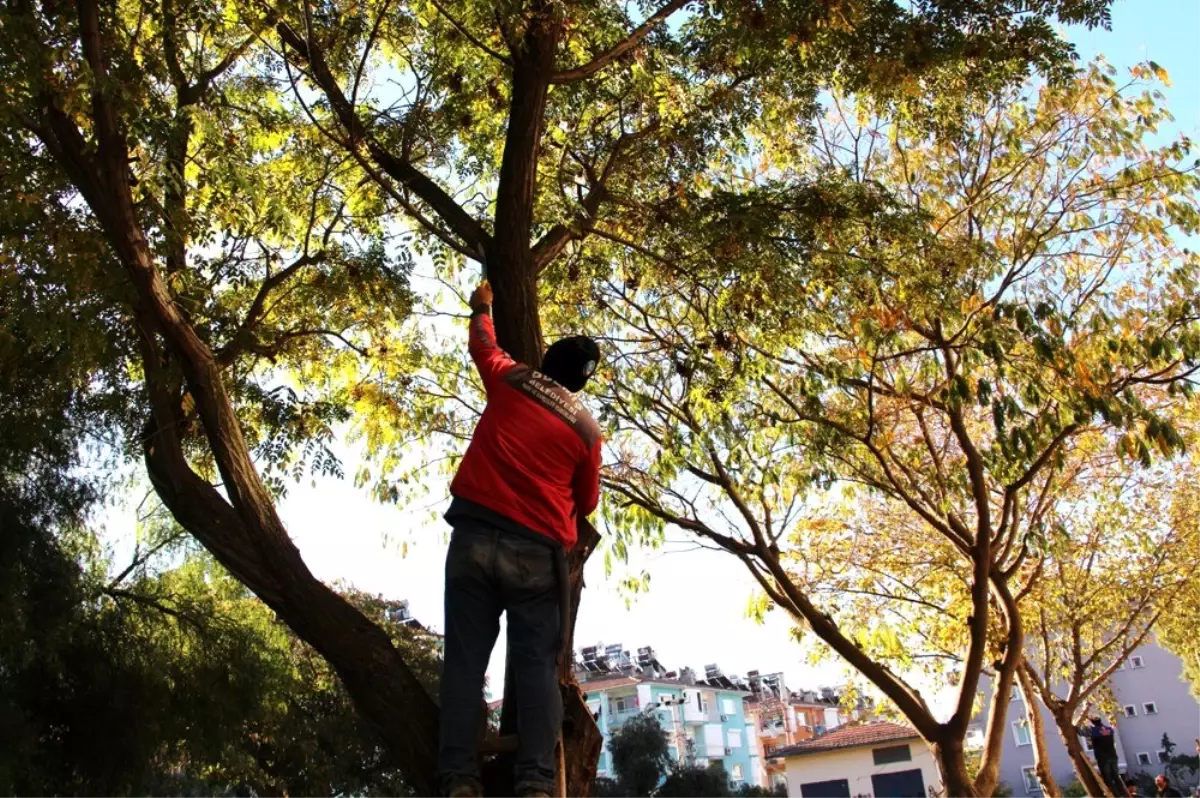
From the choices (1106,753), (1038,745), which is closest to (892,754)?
(1106,753)

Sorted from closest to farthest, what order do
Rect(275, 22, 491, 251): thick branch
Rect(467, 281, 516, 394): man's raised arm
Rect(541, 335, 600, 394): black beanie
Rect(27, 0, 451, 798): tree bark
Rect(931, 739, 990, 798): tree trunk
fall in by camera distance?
Rect(27, 0, 451, 798): tree bark → Rect(467, 281, 516, 394): man's raised arm → Rect(541, 335, 600, 394): black beanie → Rect(275, 22, 491, 251): thick branch → Rect(931, 739, 990, 798): tree trunk

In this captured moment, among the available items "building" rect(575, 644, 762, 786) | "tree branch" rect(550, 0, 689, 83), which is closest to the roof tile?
"building" rect(575, 644, 762, 786)

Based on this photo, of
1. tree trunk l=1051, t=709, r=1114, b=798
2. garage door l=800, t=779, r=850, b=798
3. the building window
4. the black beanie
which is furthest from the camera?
garage door l=800, t=779, r=850, b=798

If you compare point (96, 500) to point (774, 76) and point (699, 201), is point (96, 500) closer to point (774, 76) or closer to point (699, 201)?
point (699, 201)

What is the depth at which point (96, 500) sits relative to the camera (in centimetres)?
869

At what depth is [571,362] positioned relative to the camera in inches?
149

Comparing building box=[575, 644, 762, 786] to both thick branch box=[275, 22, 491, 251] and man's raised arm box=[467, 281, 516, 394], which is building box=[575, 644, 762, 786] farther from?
man's raised arm box=[467, 281, 516, 394]

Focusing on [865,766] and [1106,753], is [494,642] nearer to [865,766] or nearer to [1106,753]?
[1106,753]

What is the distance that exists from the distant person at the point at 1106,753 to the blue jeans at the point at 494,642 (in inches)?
583

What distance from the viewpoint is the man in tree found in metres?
3.15

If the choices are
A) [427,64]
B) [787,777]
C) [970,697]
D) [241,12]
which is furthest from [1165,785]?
[787,777]

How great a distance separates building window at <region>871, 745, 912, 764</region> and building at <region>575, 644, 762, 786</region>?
293 inches

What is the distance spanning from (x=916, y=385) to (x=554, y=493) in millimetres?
8536

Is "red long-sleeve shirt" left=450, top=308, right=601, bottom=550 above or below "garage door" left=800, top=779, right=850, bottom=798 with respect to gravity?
above
